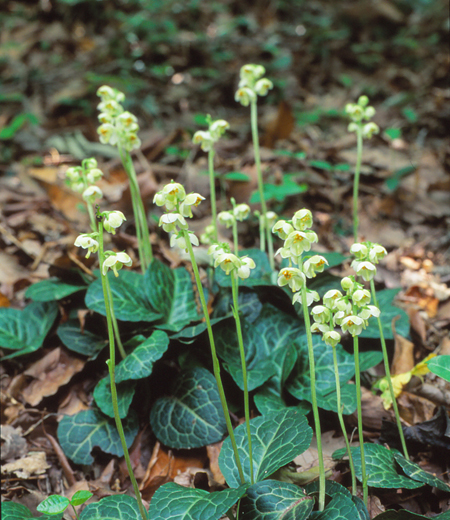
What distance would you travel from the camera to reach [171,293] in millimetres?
2637

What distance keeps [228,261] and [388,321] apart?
5.11 ft

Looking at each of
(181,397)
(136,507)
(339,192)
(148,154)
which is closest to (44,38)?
(148,154)

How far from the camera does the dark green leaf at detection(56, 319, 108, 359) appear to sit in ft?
8.02

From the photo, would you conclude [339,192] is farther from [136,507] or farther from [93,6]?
[93,6]

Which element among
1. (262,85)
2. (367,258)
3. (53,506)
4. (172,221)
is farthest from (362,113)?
(53,506)

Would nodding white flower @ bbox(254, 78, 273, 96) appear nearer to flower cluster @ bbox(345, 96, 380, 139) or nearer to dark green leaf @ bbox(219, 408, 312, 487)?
flower cluster @ bbox(345, 96, 380, 139)

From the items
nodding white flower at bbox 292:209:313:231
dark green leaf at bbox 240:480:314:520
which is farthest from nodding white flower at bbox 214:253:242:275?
dark green leaf at bbox 240:480:314:520

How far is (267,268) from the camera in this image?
9.14ft

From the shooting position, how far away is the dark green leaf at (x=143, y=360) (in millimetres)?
1953

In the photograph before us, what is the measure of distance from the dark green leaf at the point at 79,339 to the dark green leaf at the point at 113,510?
2.97ft

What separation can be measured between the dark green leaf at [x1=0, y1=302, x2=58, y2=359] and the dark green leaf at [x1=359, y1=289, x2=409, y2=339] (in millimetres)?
1900

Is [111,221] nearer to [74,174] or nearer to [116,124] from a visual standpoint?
[74,174]

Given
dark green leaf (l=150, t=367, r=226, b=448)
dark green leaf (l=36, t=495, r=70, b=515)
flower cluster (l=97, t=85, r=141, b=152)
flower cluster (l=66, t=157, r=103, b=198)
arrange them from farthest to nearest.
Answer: flower cluster (l=97, t=85, r=141, b=152), flower cluster (l=66, t=157, r=103, b=198), dark green leaf (l=150, t=367, r=226, b=448), dark green leaf (l=36, t=495, r=70, b=515)

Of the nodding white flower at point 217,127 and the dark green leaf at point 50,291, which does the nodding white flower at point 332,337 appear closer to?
the nodding white flower at point 217,127
